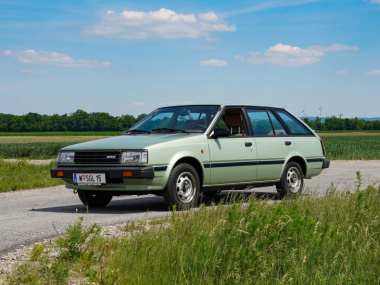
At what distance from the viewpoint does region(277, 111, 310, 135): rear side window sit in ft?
36.8

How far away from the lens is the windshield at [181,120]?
9647mm

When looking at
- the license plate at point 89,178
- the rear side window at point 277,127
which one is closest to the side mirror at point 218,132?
the rear side window at point 277,127

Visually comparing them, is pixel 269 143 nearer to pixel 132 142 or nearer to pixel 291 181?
pixel 291 181

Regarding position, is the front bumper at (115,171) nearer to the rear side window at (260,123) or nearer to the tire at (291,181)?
the rear side window at (260,123)

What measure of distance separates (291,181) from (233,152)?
1747 mm

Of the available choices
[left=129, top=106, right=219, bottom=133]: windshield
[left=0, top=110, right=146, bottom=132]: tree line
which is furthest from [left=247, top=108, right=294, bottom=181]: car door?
[left=0, top=110, right=146, bottom=132]: tree line

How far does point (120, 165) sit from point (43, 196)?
4581 mm

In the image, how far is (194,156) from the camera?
8961mm

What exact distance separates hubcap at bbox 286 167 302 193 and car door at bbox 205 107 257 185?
1.03 m

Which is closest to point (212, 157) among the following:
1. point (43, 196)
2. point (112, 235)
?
point (112, 235)

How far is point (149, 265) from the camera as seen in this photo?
16.2 feet

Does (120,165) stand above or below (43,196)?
above

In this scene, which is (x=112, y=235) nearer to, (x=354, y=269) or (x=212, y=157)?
(x=354, y=269)

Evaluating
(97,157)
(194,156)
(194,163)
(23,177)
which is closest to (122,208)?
(97,157)
